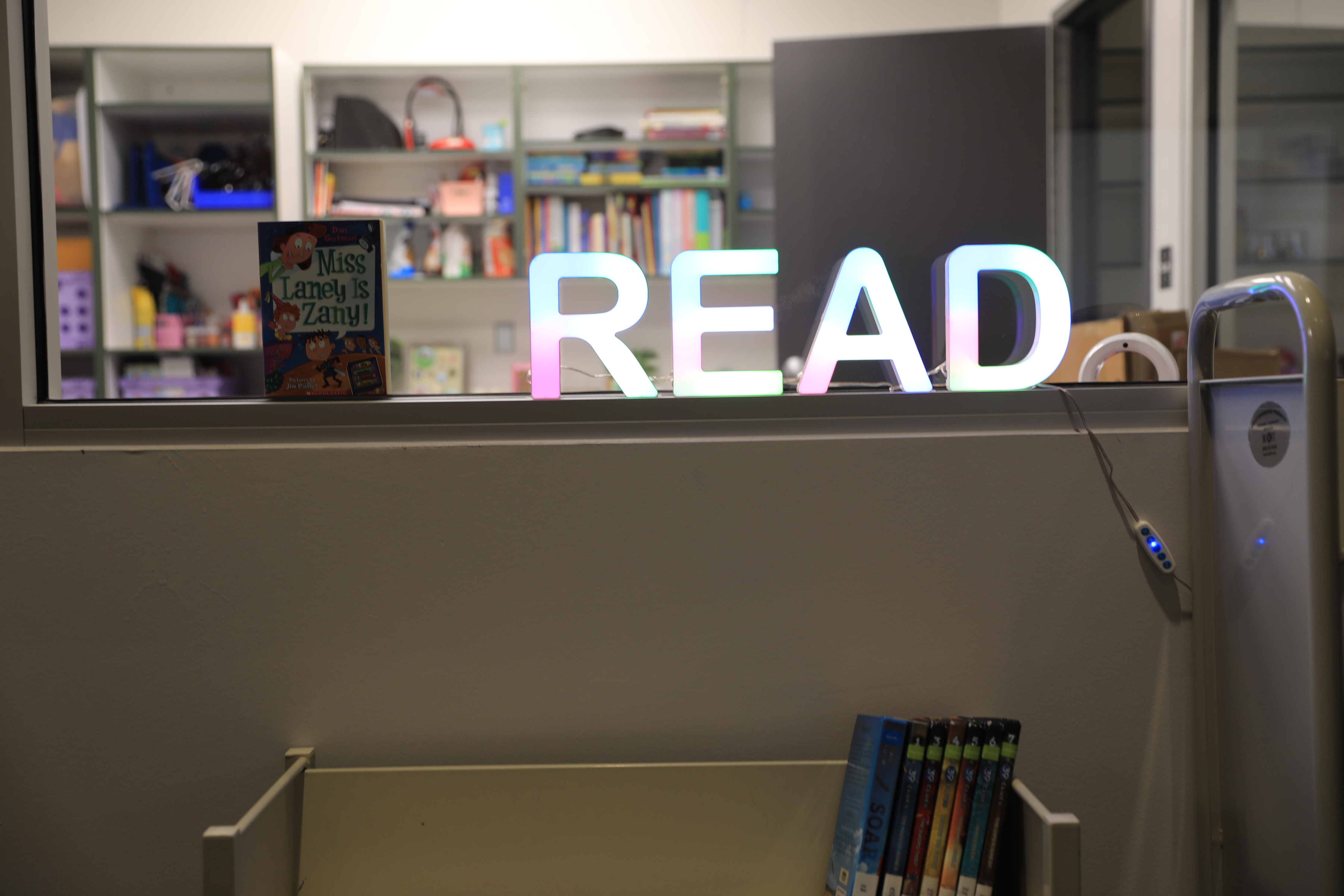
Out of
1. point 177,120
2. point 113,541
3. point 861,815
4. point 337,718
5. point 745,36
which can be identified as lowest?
point 861,815

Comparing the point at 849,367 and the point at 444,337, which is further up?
the point at 444,337

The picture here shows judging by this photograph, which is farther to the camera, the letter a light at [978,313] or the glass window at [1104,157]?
the glass window at [1104,157]

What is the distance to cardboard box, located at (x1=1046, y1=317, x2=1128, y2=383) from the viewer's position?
89.0 inches

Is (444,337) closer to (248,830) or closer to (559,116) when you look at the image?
(559,116)

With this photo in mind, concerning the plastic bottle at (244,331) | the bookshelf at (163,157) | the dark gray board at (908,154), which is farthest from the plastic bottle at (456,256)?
the dark gray board at (908,154)

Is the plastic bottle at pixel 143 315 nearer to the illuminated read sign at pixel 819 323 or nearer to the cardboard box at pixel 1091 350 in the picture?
the illuminated read sign at pixel 819 323

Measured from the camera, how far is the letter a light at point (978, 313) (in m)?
1.53

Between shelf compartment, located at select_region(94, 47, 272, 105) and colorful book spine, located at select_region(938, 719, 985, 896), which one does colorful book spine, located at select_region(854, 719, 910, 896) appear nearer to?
colorful book spine, located at select_region(938, 719, 985, 896)

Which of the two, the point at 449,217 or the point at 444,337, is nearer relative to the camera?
the point at 449,217

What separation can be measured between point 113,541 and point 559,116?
11.7 ft

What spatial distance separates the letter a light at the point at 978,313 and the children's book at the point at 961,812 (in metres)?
0.57

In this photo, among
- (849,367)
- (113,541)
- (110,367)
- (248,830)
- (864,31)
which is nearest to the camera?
(248,830)

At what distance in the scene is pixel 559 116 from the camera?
4.58 meters

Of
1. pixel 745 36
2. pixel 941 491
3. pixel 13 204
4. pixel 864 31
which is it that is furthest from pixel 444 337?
pixel 941 491
